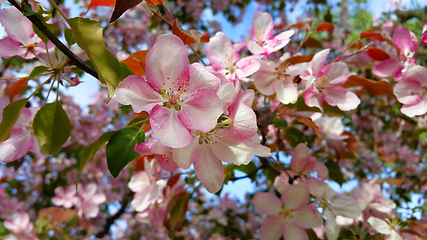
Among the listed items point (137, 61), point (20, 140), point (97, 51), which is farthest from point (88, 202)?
point (97, 51)

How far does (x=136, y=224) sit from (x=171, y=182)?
2911 mm

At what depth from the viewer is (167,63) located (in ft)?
1.82

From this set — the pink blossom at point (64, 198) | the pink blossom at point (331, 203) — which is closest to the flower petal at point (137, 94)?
the pink blossom at point (331, 203)

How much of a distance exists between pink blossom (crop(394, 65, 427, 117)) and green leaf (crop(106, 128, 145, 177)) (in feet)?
2.68

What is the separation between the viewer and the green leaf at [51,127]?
0.68 metres

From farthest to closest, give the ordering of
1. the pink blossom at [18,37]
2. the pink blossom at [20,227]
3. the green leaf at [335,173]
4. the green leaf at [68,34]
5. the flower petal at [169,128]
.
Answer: the pink blossom at [20,227] < the green leaf at [335,173] < the pink blossom at [18,37] < the green leaf at [68,34] < the flower petal at [169,128]

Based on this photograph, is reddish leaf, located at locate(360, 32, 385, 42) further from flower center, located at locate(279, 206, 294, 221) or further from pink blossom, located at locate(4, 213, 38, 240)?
pink blossom, located at locate(4, 213, 38, 240)

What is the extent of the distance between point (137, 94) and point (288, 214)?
2.42 feet

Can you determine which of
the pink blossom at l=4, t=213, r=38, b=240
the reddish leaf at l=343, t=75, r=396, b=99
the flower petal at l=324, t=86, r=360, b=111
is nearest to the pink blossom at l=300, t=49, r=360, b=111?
the flower petal at l=324, t=86, r=360, b=111

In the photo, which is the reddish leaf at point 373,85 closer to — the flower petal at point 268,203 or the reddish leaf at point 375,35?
the reddish leaf at point 375,35

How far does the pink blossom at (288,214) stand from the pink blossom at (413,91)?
1.40ft

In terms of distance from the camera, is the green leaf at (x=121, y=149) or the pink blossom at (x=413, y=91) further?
the pink blossom at (x=413, y=91)

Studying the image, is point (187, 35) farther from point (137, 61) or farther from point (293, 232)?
point (293, 232)

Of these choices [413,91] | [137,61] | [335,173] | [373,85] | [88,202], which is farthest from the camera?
[88,202]
